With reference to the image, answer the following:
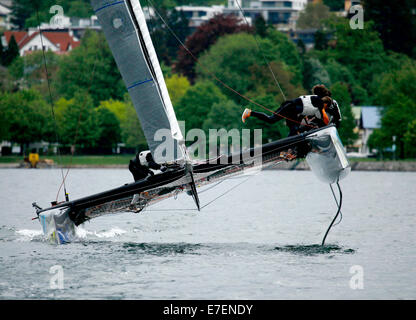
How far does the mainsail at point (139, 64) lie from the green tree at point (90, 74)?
71.2 meters

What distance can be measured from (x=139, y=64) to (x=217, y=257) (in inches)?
141

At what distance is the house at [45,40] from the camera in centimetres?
13438

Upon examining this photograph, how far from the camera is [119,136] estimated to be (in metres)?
83.5

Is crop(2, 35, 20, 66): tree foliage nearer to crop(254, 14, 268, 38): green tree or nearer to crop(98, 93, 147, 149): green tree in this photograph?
crop(98, 93, 147, 149): green tree

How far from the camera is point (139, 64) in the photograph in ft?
53.2

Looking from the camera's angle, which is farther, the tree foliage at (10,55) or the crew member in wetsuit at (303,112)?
the tree foliage at (10,55)

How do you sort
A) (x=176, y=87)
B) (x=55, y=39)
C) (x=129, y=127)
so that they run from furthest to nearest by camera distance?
(x=55, y=39)
(x=176, y=87)
(x=129, y=127)

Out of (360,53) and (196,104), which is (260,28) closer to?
(360,53)

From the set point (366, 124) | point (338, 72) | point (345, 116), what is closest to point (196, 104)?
point (345, 116)

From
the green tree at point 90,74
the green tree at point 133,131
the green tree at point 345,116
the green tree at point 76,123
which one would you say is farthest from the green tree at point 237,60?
the green tree at point 76,123

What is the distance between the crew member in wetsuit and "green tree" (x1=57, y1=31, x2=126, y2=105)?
2824 inches

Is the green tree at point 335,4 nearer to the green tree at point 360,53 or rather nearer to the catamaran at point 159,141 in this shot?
the green tree at point 360,53
